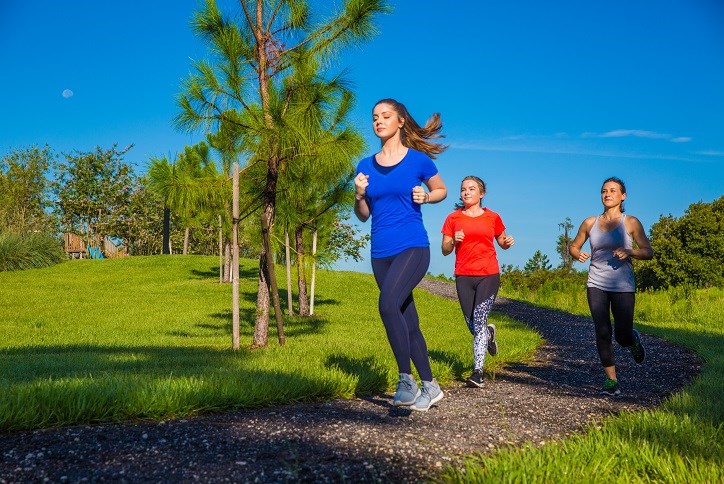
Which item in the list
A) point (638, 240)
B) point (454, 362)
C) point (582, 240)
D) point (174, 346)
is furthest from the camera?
point (174, 346)

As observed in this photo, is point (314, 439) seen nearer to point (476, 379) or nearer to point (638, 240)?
point (476, 379)

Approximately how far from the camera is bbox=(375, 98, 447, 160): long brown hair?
4.51 m

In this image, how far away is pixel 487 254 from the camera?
5762 mm

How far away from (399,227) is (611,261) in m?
2.29

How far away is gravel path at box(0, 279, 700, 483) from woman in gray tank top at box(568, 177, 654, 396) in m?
0.63

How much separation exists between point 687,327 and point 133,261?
77.6 ft

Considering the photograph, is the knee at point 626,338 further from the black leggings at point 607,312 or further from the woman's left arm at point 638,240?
the woman's left arm at point 638,240

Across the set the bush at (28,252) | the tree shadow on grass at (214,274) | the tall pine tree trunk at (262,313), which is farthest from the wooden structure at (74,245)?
the tall pine tree trunk at (262,313)

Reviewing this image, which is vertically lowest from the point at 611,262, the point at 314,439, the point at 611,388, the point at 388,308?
the point at 611,388

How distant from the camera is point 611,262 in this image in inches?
209

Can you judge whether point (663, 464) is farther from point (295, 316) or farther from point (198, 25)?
point (295, 316)

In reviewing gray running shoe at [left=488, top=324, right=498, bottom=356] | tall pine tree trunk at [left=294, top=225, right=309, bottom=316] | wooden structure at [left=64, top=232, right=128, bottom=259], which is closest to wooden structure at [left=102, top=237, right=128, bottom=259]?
wooden structure at [left=64, top=232, right=128, bottom=259]

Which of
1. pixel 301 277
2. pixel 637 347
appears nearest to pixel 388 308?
pixel 637 347

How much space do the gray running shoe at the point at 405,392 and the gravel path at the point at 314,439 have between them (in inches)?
4.9
